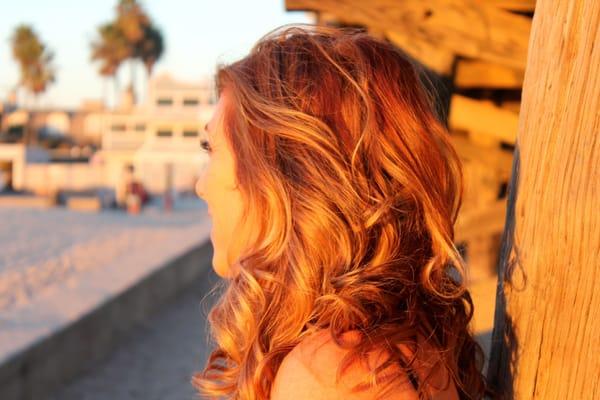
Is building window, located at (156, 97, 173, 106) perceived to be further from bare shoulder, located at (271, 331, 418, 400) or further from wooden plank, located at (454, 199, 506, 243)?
bare shoulder, located at (271, 331, 418, 400)

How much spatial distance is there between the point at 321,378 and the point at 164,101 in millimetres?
44967

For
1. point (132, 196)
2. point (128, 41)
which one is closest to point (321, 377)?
point (132, 196)

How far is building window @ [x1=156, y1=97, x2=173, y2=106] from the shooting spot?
146ft

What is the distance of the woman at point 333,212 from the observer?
1.22 metres

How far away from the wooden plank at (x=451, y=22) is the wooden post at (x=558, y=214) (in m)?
2.78

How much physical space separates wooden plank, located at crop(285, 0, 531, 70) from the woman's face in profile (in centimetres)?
285

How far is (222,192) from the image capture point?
1392mm

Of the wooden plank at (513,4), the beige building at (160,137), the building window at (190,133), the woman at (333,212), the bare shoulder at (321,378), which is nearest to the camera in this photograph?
the bare shoulder at (321,378)

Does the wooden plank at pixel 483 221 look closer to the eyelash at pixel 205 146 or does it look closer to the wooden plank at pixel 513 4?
the wooden plank at pixel 513 4

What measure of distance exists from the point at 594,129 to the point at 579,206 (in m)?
0.13

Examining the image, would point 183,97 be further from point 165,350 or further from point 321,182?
point 321,182

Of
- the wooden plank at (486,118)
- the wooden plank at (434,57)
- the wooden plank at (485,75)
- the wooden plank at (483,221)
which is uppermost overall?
the wooden plank at (434,57)

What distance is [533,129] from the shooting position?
1.33 meters

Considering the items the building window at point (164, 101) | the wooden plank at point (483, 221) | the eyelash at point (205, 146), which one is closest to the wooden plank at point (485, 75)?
the wooden plank at point (483, 221)
